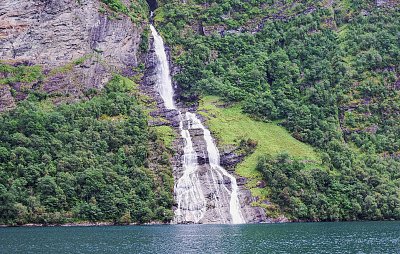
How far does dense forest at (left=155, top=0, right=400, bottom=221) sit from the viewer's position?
112 m

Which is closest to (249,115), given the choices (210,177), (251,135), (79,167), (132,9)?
(251,135)

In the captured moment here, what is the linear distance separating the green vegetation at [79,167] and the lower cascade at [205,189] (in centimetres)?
320

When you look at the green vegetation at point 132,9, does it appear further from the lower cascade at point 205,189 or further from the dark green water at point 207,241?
the dark green water at point 207,241

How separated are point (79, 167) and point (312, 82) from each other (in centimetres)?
7345

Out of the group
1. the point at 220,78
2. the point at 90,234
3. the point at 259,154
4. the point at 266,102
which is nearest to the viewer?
the point at 90,234

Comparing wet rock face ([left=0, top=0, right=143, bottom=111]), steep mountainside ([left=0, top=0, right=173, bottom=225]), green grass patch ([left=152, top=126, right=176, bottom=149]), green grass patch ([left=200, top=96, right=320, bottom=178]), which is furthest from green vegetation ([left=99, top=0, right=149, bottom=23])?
green grass patch ([left=152, top=126, right=176, bottom=149])

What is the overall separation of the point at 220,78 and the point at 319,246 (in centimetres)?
9396

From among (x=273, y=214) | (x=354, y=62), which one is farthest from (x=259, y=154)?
(x=354, y=62)

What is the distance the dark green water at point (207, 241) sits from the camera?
198ft

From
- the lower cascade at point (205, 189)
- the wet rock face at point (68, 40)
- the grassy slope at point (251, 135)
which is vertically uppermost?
the wet rock face at point (68, 40)

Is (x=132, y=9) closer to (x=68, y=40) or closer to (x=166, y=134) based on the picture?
(x=68, y=40)

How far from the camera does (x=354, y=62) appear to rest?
503ft

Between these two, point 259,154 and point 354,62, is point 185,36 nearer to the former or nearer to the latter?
point 354,62

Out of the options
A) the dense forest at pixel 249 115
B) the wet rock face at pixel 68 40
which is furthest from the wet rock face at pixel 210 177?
the wet rock face at pixel 68 40
